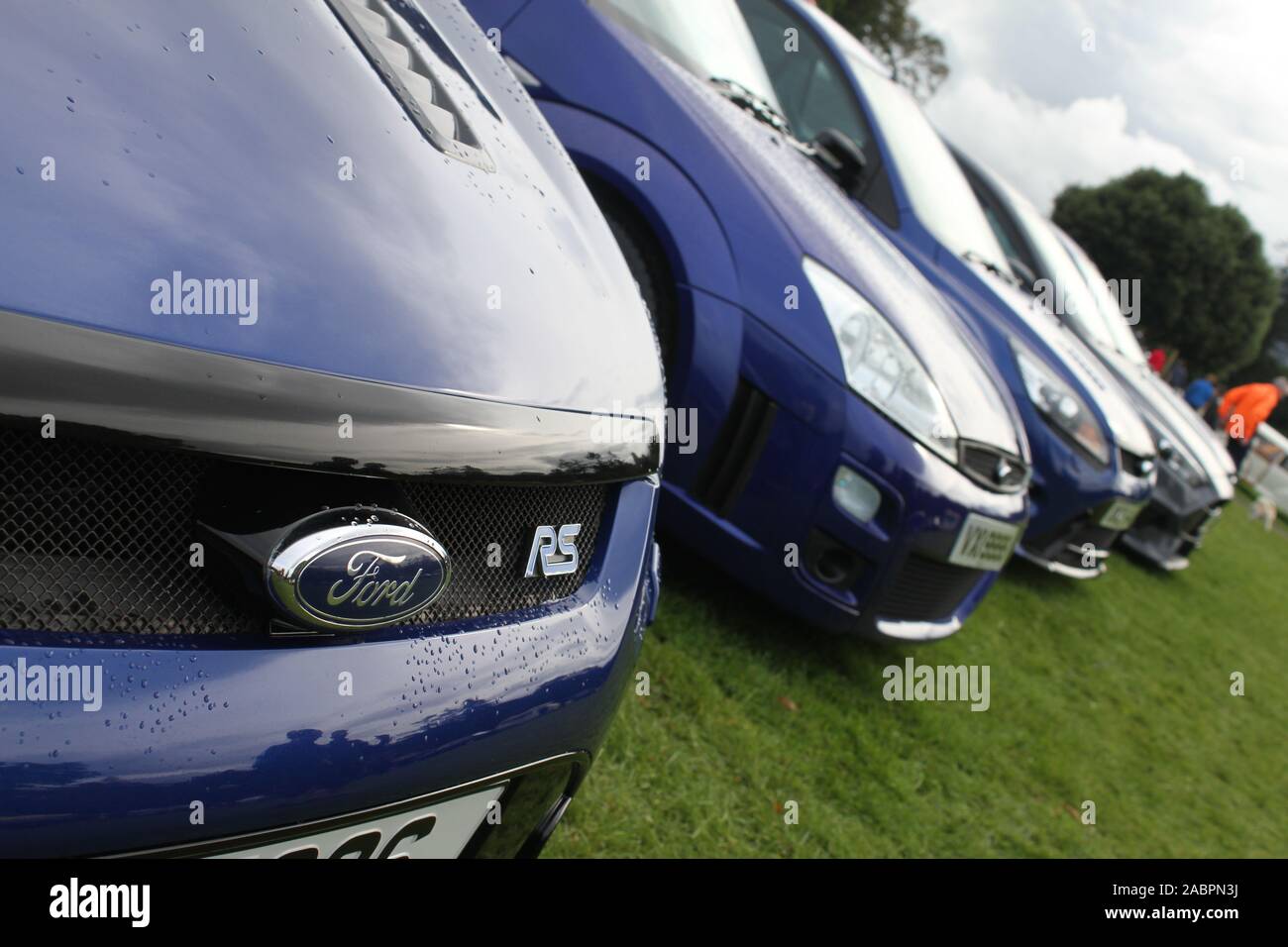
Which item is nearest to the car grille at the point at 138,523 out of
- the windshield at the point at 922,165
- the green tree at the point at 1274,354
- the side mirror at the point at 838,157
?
the side mirror at the point at 838,157

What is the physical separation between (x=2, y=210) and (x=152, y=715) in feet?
1.37

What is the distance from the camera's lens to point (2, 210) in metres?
0.72

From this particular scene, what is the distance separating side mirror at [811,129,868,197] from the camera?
342cm

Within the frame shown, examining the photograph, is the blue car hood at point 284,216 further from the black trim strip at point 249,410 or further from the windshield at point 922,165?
the windshield at point 922,165

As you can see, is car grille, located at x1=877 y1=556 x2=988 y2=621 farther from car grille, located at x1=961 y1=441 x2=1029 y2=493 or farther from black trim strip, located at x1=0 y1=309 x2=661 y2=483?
black trim strip, located at x1=0 y1=309 x2=661 y2=483

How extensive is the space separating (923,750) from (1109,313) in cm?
506

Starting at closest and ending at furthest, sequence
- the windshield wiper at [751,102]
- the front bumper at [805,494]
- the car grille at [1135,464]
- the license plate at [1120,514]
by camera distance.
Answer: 1. the front bumper at [805,494]
2. the windshield wiper at [751,102]
3. the license plate at [1120,514]
4. the car grille at [1135,464]

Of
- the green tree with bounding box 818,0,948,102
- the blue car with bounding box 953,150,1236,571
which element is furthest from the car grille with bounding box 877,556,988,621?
the green tree with bounding box 818,0,948,102

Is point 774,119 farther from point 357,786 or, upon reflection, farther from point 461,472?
point 357,786

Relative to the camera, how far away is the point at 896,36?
1125 inches

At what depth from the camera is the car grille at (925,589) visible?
2.57 m

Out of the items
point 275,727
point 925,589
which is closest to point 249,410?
point 275,727

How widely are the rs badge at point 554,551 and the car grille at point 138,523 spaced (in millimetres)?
151
